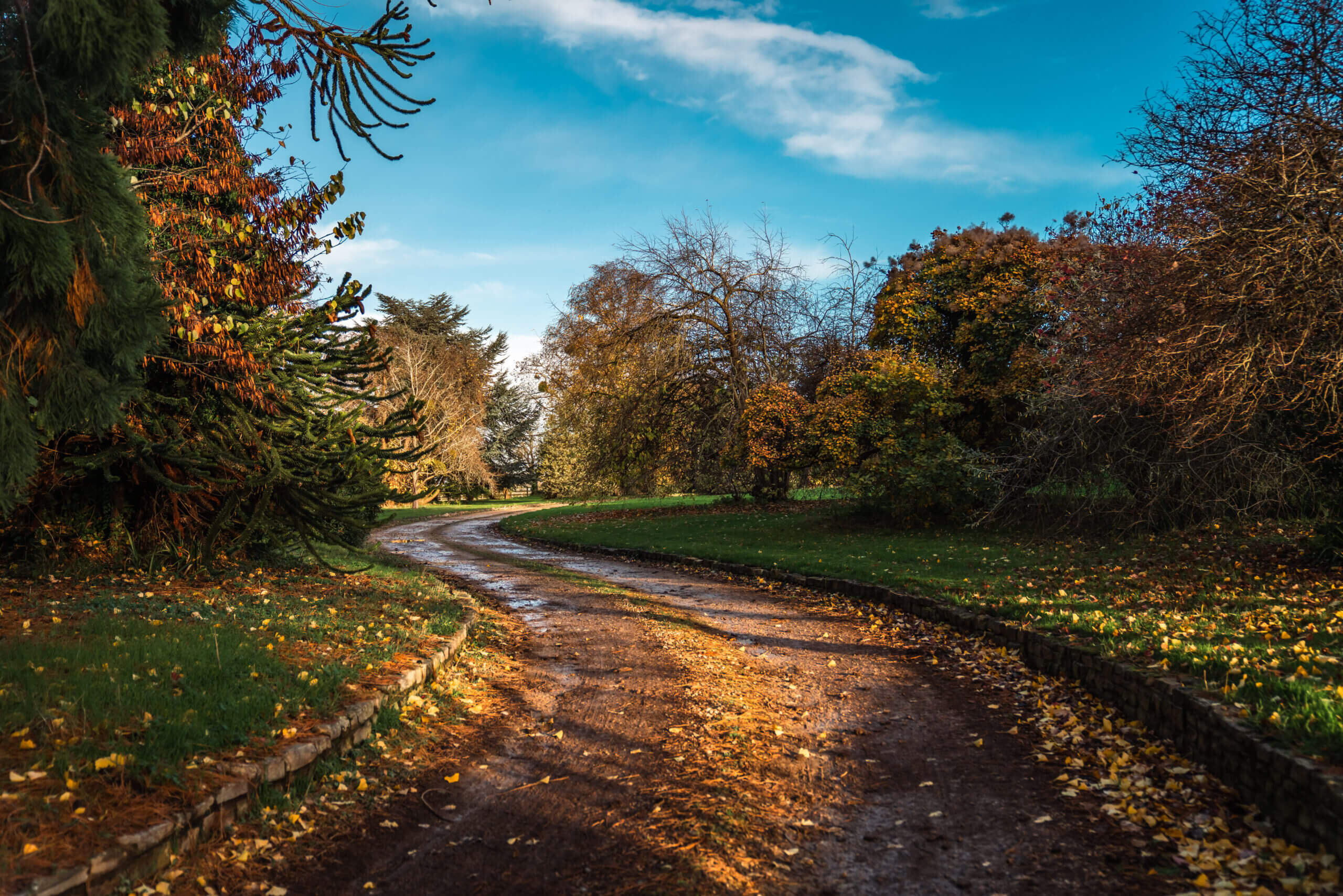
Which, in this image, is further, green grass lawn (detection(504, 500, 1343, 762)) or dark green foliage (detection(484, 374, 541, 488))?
dark green foliage (detection(484, 374, 541, 488))

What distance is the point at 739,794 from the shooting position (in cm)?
466

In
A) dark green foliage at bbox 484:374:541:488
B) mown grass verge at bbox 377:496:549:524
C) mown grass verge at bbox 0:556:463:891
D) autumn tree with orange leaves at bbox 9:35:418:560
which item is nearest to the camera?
mown grass verge at bbox 0:556:463:891

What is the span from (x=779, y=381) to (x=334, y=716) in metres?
20.3

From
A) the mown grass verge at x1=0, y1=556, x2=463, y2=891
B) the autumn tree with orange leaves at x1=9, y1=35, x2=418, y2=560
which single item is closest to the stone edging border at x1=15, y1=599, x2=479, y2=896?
the mown grass verge at x1=0, y1=556, x2=463, y2=891

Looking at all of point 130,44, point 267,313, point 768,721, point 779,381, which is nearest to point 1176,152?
point 768,721

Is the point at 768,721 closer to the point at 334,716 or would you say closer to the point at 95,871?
the point at 334,716

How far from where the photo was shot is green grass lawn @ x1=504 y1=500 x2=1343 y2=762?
17.1 ft

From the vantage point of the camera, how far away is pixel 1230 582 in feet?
30.2

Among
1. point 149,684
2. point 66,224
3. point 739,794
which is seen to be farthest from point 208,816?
point 66,224

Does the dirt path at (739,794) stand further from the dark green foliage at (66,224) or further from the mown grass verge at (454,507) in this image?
the mown grass verge at (454,507)

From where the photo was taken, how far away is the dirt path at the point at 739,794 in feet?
12.3

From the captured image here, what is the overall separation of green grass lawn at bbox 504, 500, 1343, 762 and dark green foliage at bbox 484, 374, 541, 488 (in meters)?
44.2

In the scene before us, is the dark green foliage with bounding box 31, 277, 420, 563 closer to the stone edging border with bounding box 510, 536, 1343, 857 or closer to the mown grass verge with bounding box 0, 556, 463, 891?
the mown grass verge with bounding box 0, 556, 463, 891

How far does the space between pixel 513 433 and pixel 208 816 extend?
60.6 meters
